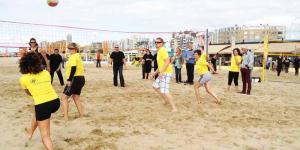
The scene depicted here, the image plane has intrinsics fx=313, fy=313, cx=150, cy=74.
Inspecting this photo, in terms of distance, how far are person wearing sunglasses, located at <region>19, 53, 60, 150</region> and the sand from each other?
2.31 feet

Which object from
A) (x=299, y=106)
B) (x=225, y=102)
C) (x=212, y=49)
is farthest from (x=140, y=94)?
(x=212, y=49)

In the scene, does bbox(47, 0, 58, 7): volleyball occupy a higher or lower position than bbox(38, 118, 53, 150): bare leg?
higher

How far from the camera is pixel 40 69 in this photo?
3.38m

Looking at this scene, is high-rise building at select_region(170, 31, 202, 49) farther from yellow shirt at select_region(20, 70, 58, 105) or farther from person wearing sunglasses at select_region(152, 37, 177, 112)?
yellow shirt at select_region(20, 70, 58, 105)

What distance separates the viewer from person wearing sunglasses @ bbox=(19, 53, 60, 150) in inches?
131

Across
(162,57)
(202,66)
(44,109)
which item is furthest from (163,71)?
(44,109)

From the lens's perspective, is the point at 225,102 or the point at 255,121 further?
the point at 225,102

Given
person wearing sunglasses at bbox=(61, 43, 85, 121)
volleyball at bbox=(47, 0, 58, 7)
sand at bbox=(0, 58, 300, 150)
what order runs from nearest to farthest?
sand at bbox=(0, 58, 300, 150), person wearing sunglasses at bbox=(61, 43, 85, 121), volleyball at bbox=(47, 0, 58, 7)

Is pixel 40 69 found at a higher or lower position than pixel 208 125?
higher

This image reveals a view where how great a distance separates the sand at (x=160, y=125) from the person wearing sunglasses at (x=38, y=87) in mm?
704

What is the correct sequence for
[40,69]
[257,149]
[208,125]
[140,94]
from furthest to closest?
Result: [140,94] < [208,125] < [257,149] < [40,69]

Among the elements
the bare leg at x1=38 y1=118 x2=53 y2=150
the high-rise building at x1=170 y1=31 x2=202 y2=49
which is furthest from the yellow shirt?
the high-rise building at x1=170 y1=31 x2=202 y2=49

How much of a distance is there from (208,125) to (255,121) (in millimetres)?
964

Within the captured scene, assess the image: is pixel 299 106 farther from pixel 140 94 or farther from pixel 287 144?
pixel 140 94
